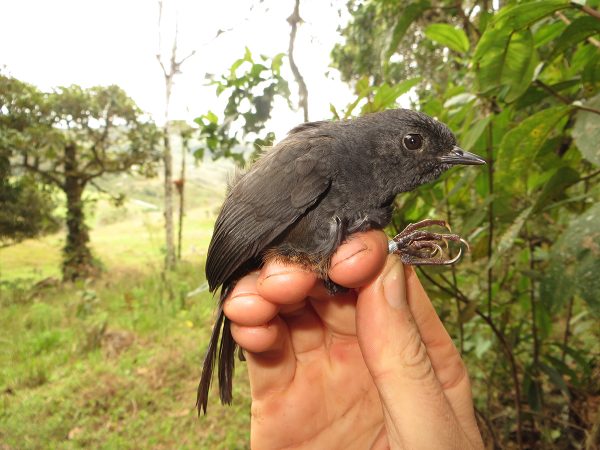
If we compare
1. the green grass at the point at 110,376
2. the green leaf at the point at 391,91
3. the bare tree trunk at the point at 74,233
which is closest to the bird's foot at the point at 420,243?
the green leaf at the point at 391,91

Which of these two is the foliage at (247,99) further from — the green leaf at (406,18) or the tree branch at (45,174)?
the tree branch at (45,174)

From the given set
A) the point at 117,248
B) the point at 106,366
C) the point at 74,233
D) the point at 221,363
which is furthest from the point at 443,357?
the point at 117,248

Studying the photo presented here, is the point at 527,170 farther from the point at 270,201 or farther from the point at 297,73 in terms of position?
the point at 297,73

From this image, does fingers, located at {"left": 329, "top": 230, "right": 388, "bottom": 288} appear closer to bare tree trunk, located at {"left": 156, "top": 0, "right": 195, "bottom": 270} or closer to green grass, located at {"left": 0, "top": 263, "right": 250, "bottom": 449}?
green grass, located at {"left": 0, "top": 263, "right": 250, "bottom": 449}

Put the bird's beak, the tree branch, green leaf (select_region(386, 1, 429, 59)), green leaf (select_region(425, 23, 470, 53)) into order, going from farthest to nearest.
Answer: the tree branch → green leaf (select_region(425, 23, 470, 53)) → green leaf (select_region(386, 1, 429, 59)) → the bird's beak

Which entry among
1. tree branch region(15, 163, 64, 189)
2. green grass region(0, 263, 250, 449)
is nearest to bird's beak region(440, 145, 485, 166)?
green grass region(0, 263, 250, 449)

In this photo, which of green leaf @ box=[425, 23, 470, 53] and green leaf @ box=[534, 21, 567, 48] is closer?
green leaf @ box=[534, 21, 567, 48]

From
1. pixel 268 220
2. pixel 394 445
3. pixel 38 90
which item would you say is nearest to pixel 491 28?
pixel 268 220

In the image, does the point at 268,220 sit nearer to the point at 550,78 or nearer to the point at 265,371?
the point at 265,371
